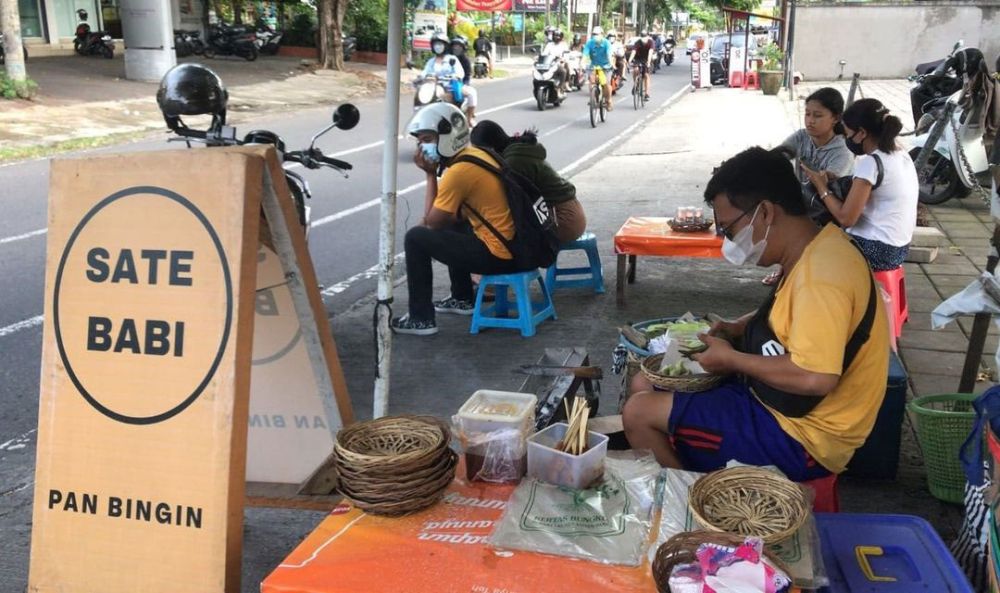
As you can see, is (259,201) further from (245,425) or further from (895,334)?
(895,334)

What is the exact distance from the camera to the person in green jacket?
5.36 meters

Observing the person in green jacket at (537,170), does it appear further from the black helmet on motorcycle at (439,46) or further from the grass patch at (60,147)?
the black helmet on motorcycle at (439,46)

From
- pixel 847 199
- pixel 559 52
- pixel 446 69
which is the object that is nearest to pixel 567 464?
pixel 847 199

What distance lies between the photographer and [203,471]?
6.72 ft

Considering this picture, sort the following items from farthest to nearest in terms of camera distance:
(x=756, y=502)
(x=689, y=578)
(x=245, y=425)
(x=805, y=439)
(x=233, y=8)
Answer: (x=233, y=8) → (x=805, y=439) → (x=245, y=425) → (x=756, y=502) → (x=689, y=578)

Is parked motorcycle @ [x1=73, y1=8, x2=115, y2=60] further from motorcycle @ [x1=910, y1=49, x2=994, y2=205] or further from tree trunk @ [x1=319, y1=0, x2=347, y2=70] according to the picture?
motorcycle @ [x1=910, y1=49, x2=994, y2=205]

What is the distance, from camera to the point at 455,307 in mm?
5512

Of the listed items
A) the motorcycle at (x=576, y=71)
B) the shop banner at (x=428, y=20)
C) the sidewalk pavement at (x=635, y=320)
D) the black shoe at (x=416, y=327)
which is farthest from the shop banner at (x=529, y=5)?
the black shoe at (x=416, y=327)

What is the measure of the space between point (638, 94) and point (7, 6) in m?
12.9

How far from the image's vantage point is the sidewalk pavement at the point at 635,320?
350 centimetres

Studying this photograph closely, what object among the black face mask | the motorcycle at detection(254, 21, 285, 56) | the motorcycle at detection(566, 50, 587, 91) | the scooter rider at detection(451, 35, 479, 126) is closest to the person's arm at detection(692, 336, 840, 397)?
the black face mask

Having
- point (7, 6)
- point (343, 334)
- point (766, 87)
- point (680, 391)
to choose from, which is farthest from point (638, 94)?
point (680, 391)

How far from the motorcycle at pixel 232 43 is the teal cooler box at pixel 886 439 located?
23646 millimetres

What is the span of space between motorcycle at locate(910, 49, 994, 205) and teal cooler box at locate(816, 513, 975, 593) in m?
6.59
